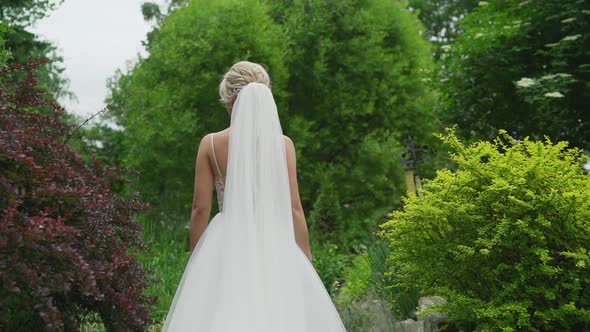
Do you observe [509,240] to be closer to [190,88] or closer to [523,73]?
[523,73]

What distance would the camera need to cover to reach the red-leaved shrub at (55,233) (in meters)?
3.10

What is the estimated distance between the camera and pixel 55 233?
3119 mm

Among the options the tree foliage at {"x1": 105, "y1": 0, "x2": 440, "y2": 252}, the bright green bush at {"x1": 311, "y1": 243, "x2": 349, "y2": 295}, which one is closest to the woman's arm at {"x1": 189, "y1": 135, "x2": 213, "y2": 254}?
the bright green bush at {"x1": 311, "y1": 243, "x2": 349, "y2": 295}

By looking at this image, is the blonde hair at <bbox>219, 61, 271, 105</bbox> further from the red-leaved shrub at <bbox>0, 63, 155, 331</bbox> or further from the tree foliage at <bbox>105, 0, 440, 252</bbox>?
the tree foliage at <bbox>105, 0, 440, 252</bbox>

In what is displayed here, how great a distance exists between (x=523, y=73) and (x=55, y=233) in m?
10.4

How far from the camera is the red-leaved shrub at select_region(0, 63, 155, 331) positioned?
3.10m

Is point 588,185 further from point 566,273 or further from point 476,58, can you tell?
point 476,58

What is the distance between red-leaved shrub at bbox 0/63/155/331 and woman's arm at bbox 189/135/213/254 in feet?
1.27

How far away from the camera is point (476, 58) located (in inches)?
480

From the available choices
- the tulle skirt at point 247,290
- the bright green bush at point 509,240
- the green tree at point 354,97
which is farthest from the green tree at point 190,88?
the tulle skirt at point 247,290

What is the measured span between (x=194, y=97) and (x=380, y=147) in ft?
13.6

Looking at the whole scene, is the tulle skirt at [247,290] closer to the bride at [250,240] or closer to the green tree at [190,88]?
the bride at [250,240]

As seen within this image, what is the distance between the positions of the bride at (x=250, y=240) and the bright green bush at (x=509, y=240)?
3.27 ft

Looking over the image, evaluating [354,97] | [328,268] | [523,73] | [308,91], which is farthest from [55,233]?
→ [308,91]
